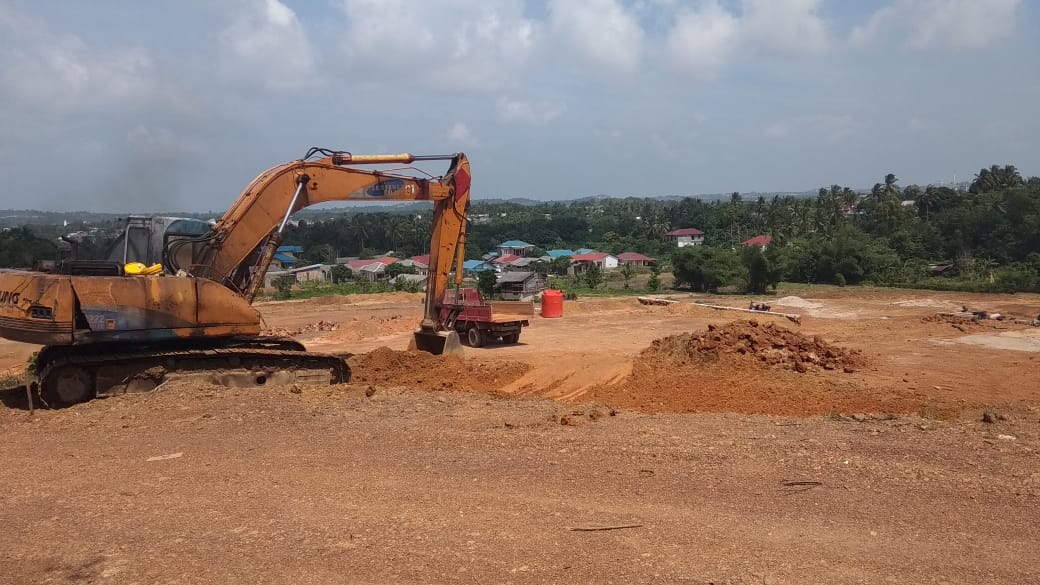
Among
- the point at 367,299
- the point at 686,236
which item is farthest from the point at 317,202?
the point at 686,236

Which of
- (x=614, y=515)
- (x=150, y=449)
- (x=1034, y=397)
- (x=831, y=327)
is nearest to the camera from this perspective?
(x=614, y=515)

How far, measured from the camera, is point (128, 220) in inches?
428

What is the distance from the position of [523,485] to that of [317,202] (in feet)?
24.5

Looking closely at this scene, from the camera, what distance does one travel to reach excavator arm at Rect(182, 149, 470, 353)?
11.5 meters

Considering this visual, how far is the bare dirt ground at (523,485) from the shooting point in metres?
5.03

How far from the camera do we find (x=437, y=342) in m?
14.4

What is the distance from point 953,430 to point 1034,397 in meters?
5.84

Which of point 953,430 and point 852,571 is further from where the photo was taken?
point 953,430

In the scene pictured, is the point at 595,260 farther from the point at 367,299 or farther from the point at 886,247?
the point at 367,299

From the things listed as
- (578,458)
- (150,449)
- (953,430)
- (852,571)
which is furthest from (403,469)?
(953,430)

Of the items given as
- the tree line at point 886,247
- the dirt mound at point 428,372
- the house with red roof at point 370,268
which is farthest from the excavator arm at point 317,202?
the house with red roof at point 370,268

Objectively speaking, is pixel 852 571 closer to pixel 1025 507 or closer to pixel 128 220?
pixel 1025 507

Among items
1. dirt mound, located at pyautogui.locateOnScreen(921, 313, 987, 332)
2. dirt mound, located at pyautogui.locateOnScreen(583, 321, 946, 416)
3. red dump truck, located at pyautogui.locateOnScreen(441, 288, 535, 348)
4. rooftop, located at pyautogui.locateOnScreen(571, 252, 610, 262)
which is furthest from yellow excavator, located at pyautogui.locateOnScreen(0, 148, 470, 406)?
rooftop, located at pyautogui.locateOnScreen(571, 252, 610, 262)

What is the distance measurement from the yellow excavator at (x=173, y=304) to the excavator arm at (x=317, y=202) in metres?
0.02
